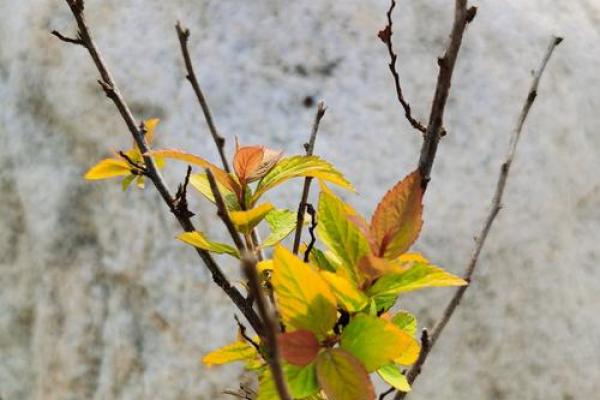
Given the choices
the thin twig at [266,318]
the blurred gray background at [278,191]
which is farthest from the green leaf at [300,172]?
the blurred gray background at [278,191]

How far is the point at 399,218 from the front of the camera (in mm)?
519

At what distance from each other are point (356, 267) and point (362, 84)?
0.93 meters

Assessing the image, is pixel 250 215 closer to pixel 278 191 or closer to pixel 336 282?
pixel 336 282

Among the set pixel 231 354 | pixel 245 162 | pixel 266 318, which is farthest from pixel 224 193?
pixel 266 318

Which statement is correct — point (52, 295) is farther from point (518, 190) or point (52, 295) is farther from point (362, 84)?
point (518, 190)

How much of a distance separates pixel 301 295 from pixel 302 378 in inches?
2.4

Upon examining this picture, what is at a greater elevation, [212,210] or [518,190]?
[212,210]

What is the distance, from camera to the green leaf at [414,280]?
0.50 metres

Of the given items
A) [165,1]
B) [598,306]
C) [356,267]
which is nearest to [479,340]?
[598,306]

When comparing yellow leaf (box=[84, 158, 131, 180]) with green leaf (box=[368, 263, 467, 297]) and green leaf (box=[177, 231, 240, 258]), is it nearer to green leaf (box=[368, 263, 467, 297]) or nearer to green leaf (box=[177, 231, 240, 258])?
green leaf (box=[177, 231, 240, 258])

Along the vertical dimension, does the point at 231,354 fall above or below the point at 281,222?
below

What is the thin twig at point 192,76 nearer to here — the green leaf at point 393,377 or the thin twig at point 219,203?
the thin twig at point 219,203

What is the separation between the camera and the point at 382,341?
1.57ft

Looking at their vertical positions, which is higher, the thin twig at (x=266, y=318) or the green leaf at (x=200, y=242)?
the green leaf at (x=200, y=242)
